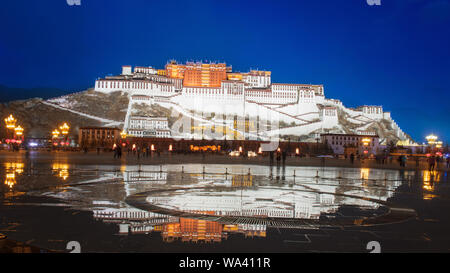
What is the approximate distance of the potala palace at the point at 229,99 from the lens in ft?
374

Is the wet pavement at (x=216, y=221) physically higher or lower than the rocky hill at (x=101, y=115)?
lower

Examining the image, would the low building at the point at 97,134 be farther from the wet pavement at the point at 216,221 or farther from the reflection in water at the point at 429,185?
the wet pavement at the point at 216,221

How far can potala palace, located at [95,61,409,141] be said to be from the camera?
114000 mm

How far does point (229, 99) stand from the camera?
11750cm

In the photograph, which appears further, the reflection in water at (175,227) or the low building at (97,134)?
the low building at (97,134)

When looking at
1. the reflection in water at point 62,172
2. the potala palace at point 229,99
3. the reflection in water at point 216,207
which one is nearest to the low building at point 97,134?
the potala palace at point 229,99

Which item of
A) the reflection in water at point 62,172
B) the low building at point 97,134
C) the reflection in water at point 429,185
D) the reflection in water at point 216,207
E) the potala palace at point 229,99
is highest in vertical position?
Result: the potala palace at point 229,99

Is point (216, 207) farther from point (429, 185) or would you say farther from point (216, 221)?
point (429, 185)

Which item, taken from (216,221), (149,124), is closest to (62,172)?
(216,221)

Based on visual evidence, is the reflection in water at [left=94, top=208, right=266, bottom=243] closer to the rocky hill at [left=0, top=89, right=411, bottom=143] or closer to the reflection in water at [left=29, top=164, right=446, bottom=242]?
the reflection in water at [left=29, top=164, right=446, bottom=242]

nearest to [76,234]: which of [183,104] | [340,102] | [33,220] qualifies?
[33,220]

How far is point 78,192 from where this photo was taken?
30.5 ft

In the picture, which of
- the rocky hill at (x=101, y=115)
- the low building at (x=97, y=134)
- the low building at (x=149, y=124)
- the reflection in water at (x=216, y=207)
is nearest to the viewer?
the reflection in water at (x=216, y=207)

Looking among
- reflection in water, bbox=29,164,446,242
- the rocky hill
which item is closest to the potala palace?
the rocky hill
